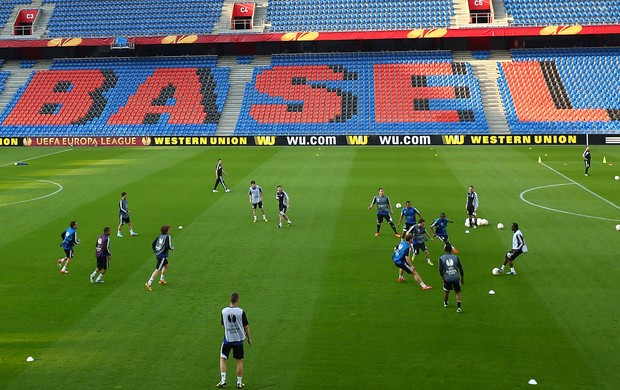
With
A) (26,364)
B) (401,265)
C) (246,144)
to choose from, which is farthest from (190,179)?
(26,364)

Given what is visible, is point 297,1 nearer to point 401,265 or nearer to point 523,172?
point 523,172

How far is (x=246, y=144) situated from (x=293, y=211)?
28.5 metres

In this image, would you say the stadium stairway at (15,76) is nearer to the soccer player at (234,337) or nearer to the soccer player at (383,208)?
the soccer player at (383,208)

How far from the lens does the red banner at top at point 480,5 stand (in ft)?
226

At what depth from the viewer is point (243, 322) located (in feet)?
46.2

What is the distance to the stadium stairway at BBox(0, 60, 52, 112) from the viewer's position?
69.7 meters

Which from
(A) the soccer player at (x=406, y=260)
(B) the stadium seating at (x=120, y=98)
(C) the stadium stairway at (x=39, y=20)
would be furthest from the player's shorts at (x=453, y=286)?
(C) the stadium stairway at (x=39, y=20)

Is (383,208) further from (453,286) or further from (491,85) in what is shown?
(491,85)

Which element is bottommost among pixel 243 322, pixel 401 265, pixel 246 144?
pixel 246 144

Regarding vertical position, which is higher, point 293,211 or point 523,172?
point 293,211

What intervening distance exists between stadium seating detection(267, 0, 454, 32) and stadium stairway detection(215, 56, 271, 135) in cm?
429

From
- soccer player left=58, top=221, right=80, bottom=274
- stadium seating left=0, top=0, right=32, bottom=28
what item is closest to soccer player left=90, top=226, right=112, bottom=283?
A: soccer player left=58, top=221, right=80, bottom=274

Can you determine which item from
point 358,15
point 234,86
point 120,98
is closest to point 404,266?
point 234,86

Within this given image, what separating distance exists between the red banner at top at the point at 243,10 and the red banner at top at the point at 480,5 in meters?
21.3
